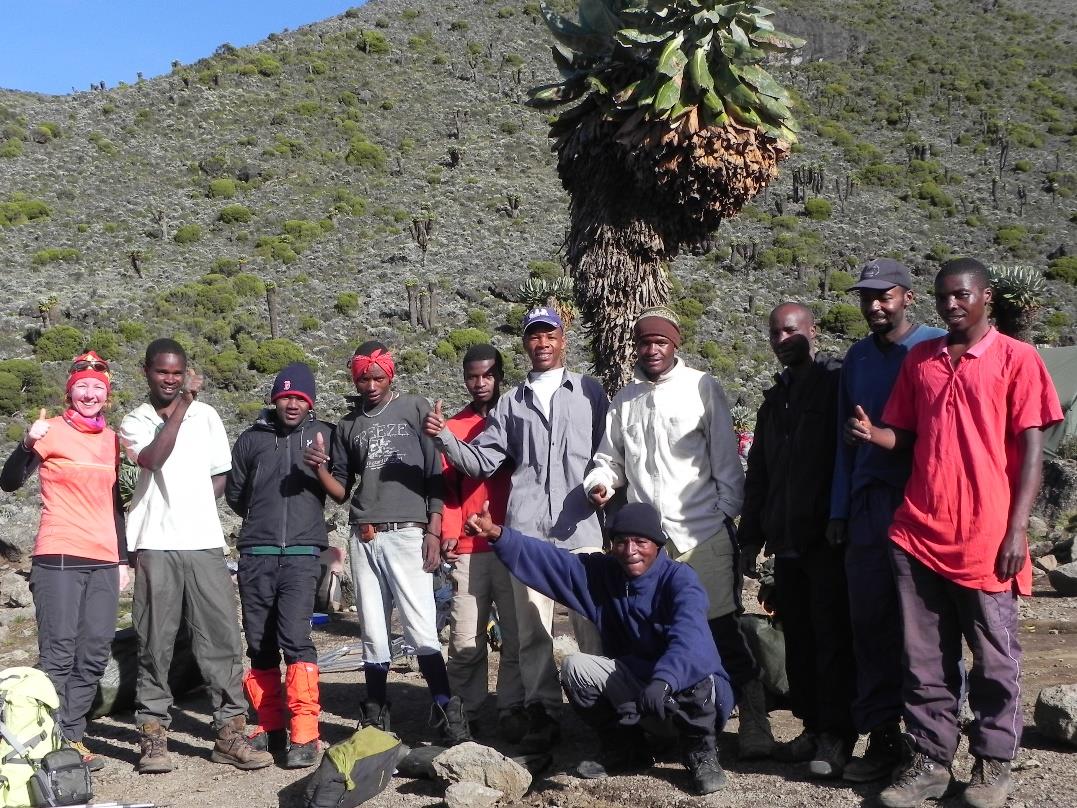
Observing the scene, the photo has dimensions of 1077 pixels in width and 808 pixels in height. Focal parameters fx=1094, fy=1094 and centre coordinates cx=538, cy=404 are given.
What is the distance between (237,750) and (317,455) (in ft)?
4.79

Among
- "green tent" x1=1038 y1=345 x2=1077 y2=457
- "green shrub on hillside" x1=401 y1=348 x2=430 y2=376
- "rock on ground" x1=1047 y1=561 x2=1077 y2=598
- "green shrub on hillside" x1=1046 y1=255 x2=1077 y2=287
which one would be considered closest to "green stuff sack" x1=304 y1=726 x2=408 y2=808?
"rock on ground" x1=1047 y1=561 x2=1077 y2=598

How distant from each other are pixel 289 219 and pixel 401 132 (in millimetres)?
10549

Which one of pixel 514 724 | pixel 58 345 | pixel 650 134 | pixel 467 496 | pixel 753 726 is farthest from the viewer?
pixel 58 345

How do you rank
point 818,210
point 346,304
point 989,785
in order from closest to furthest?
point 989,785 < point 346,304 < point 818,210

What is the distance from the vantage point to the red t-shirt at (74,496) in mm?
5102

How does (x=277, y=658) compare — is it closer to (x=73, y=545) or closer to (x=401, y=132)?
(x=73, y=545)

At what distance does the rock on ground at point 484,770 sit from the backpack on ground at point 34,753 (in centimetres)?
139

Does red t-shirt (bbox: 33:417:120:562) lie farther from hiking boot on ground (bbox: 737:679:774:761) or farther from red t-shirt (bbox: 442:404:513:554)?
hiking boot on ground (bbox: 737:679:774:761)

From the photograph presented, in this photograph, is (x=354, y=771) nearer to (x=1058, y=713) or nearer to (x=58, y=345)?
(x=1058, y=713)

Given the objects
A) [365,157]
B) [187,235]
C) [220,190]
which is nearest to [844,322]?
[365,157]

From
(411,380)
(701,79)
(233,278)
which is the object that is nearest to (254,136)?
(233,278)

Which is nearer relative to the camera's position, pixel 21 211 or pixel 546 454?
pixel 546 454

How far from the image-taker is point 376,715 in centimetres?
538

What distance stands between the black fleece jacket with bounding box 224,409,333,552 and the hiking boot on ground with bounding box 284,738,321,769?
94 cm
